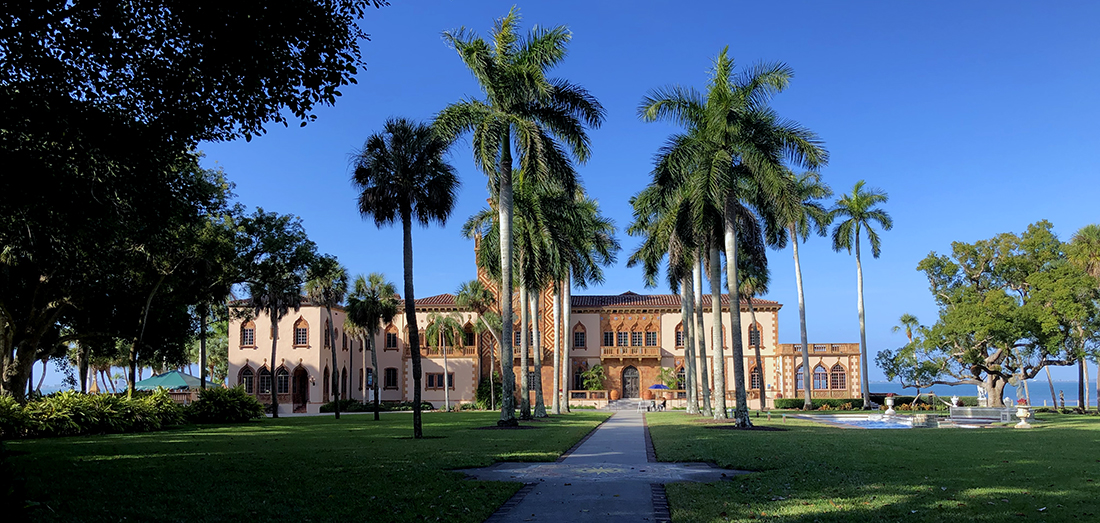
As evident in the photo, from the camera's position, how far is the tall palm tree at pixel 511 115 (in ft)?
86.8

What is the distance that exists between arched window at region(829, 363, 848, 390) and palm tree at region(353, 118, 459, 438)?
1776 inches

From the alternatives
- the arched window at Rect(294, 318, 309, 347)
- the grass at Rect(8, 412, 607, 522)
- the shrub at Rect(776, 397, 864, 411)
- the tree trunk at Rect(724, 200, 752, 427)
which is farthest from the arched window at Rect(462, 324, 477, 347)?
the grass at Rect(8, 412, 607, 522)

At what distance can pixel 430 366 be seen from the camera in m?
60.7

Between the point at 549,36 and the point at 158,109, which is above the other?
the point at 549,36

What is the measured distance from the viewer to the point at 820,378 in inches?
2372

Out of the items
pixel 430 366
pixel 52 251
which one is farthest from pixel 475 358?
pixel 52 251

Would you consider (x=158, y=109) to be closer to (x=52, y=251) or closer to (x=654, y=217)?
(x=52, y=251)

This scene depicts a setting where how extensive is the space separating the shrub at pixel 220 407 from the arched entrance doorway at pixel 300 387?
19812mm

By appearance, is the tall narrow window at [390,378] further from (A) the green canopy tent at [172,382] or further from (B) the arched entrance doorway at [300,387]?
(A) the green canopy tent at [172,382]

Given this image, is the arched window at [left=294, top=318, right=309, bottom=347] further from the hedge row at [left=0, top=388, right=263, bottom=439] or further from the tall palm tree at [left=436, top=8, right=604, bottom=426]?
the tall palm tree at [left=436, top=8, right=604, bottom=426]

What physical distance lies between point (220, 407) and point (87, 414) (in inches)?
441

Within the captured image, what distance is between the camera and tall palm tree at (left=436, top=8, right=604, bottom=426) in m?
26.5

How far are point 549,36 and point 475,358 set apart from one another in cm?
3664

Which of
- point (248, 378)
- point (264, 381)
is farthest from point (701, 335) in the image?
point (248, 378)
